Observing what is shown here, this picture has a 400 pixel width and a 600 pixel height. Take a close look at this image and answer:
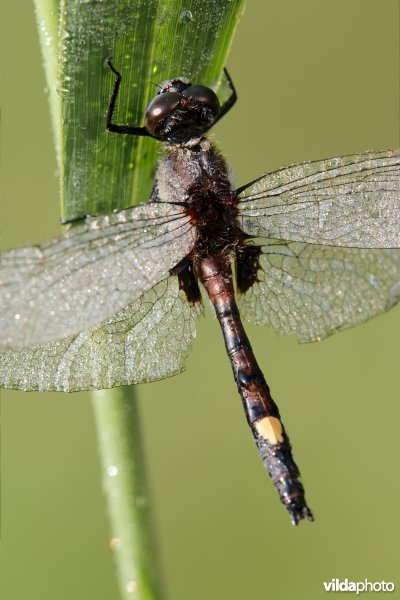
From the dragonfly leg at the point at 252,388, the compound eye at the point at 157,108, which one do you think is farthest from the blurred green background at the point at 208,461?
the compound eye at the point at 157,108

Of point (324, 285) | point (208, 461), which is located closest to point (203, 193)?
point (324, 285)


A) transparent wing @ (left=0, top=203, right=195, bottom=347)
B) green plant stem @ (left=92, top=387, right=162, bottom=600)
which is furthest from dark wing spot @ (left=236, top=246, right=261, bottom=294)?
green plant stem @ (left=92, top=387, right=162, bottom=600)

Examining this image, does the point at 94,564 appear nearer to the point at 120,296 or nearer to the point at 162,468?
the point at 162,468

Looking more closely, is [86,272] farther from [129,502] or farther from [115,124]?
[129,502]

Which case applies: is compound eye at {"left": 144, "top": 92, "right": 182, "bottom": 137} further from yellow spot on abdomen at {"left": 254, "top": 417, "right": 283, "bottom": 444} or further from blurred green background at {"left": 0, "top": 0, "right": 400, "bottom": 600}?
blurred green background at {"left": 0, "top": 0, "right": 400, "bottom": 600}

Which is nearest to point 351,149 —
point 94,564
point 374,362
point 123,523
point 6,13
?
point 374,362
